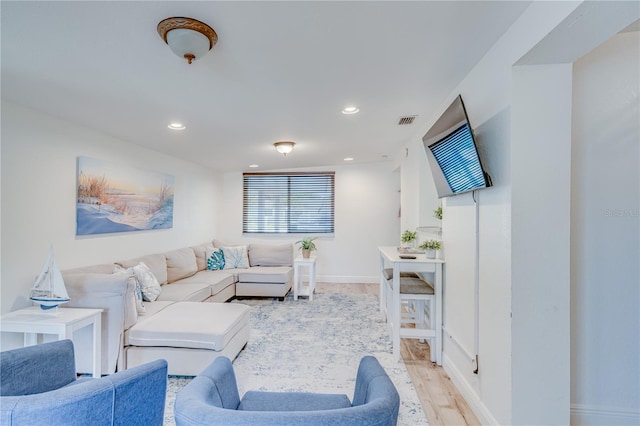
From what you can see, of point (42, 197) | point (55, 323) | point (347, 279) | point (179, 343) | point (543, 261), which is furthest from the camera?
point (347, 279)

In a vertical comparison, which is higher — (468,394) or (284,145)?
(284,145)

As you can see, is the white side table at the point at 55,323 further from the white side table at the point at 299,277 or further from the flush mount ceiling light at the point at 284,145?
the white side table at the point at 299,277

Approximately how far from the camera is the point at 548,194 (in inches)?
63.7

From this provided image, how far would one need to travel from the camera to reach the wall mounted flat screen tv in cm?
185

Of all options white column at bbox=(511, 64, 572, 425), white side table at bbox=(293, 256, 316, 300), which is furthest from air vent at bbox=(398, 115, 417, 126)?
white side table at bbox=(293, 256, 316, 300)

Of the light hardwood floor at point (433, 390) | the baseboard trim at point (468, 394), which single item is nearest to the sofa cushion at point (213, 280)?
the light hardwood floor at point (433, 390)

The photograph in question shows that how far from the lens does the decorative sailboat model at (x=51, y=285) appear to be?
2215 mm

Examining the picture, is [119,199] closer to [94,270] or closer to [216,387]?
[94,270]

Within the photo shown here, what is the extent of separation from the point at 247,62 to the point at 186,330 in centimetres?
209

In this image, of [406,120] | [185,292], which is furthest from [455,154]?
[185,292]

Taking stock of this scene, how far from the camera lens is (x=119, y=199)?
3363mm

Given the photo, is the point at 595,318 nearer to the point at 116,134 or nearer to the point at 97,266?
the point at 97,266

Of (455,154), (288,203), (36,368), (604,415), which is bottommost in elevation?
(604,415)

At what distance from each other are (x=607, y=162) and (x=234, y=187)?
18.5ft
